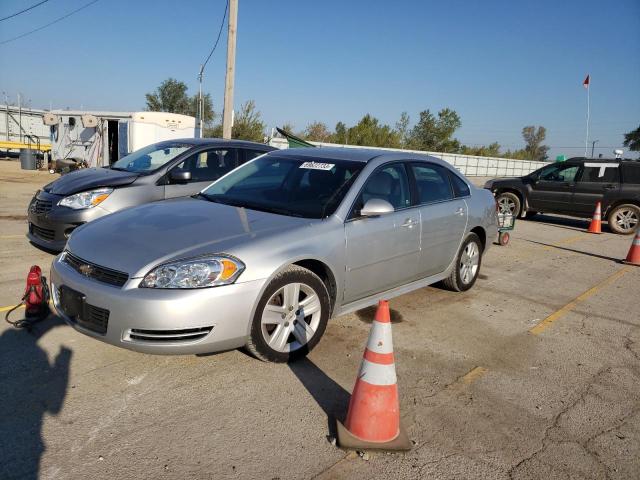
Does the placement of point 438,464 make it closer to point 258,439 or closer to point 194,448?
point 258,439

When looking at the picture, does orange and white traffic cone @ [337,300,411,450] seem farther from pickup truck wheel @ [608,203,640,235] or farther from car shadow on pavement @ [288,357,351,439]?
pickup truck wheel @ [608,203,640,235]

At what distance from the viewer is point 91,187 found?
5.85 metres

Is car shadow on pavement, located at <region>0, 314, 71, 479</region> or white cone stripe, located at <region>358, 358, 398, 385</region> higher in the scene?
white cone stripe, located at <region>358, 358, 398, 385</region>

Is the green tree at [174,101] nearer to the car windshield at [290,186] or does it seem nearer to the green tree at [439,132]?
the green tree at [439,132]

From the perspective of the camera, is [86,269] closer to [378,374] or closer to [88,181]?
[378,374]

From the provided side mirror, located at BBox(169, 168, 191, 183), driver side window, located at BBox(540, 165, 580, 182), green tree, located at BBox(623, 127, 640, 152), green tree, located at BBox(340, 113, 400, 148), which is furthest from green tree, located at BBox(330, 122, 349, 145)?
side mirror, located at BBox(169, 168, 191, 183)

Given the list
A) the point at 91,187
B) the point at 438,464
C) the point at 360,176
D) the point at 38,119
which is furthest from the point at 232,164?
the point at 38,119

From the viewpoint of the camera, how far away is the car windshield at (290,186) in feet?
13.2

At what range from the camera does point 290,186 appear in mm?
4332

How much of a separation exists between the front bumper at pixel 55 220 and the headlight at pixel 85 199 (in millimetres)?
68

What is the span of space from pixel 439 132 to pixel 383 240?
173 ft

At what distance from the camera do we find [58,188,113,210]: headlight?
223 inches

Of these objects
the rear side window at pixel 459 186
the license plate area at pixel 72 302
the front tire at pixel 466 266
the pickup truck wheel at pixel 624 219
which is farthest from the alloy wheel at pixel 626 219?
the license plate area at pixel 72 302

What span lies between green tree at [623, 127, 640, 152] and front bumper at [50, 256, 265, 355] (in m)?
51.5
